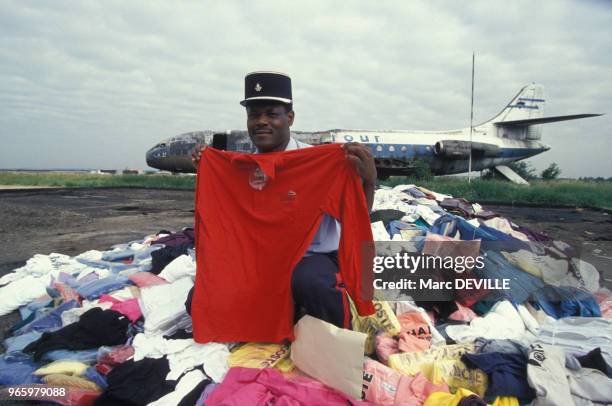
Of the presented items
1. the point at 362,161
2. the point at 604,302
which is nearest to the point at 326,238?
the point at 362,161

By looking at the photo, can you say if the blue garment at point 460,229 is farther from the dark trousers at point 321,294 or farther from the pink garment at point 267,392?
the pink garment at point 267,392

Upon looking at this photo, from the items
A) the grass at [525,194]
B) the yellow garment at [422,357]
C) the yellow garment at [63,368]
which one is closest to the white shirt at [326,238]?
the yellow garment at [422,357]

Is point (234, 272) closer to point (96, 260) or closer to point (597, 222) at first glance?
point (96, 260)

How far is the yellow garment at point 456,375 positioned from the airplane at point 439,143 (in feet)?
58.4

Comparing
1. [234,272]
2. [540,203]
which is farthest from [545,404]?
[540,203]

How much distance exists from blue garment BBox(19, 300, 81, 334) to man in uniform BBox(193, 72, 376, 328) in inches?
68.2

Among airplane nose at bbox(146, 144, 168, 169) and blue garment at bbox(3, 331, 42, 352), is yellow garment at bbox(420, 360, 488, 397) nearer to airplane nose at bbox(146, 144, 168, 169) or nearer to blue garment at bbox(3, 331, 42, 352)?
blue garment at bbox(3, 331, 42, 352)

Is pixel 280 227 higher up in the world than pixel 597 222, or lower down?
higher up

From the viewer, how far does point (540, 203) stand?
14305mm

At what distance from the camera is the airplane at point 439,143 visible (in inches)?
819

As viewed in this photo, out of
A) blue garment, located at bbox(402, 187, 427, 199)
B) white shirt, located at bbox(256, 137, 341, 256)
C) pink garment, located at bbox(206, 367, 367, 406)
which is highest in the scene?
blue garment, located at bbox(402, 187, 427, 199)

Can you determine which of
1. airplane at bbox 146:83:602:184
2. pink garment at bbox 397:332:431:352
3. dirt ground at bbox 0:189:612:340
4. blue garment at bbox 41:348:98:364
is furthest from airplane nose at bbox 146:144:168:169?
pink garment at bbox 397:332:431:352

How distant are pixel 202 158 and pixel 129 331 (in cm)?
144

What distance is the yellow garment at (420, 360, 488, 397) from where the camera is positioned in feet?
6.39
